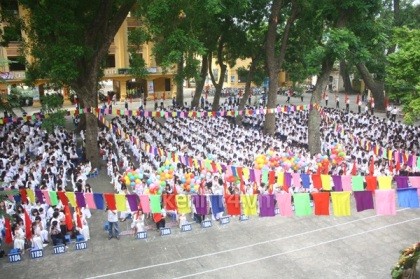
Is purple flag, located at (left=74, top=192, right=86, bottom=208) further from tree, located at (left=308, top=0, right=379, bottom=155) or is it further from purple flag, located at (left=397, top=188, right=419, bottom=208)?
tree, located at (left=308, top=0, right=379, bottom=155)

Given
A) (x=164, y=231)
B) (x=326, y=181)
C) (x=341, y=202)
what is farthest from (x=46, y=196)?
(x=326, y=181)

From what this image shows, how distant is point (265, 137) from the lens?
2119 centimetres

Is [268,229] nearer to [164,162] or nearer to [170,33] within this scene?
[164,162]

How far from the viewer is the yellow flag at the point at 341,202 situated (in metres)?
9.62

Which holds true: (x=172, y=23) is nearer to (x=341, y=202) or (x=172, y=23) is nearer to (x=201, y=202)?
(x=201, y=202)

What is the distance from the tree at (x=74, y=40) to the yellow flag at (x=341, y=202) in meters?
11.2

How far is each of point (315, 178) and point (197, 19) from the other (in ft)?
32.8

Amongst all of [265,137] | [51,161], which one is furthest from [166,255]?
[265,137]

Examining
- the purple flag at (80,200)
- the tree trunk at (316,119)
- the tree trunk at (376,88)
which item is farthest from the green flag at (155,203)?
the tree trunk at (376,88)

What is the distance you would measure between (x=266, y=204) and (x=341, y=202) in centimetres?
187

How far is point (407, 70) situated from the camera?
1723 cm

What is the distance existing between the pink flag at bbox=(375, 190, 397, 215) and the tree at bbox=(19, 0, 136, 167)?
12086 millimetres

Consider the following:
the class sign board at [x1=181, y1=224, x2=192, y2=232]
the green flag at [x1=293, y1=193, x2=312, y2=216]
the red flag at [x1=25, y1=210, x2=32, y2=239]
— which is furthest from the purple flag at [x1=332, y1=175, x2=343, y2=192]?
the red flag at [x1=25, y1=210, x2=32, y2=239]

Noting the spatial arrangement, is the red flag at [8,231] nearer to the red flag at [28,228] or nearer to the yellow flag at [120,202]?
the red flag at [28,228]
